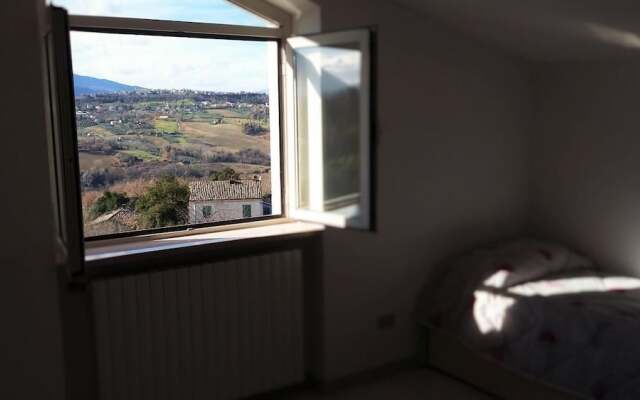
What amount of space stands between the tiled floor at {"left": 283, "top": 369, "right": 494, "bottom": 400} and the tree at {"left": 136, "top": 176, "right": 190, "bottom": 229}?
121cm

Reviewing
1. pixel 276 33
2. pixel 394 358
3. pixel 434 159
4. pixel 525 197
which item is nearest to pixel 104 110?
pixel 276 33

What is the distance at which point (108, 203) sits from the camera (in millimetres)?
3020

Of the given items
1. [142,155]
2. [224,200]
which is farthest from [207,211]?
→ [142,155]

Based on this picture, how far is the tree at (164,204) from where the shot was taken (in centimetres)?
315

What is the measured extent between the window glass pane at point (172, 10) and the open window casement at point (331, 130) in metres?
0.33

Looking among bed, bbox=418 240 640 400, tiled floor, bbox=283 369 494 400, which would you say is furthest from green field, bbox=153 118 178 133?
bed, bbox=418 240 640 400

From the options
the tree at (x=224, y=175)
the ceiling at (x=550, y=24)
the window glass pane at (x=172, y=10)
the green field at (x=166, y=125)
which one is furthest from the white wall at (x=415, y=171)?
the green field at (x=166, y=125)

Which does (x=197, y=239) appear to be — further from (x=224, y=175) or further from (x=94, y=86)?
(x=94, y=86)

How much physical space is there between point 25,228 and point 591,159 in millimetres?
3355

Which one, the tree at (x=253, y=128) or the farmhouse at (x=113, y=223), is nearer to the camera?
the farmhouse at (x=113, y=223)

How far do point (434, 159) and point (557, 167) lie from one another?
999mm

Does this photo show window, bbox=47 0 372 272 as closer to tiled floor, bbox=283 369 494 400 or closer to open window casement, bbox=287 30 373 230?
open window casement, bbox=287 30 373 230

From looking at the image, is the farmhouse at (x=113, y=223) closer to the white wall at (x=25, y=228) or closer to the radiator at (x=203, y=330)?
the radiator at (x=203, y=330)

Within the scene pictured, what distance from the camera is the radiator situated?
2840 mm
